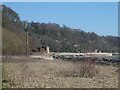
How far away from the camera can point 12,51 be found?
5503 cm

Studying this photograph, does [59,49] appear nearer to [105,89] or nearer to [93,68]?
[93,68]

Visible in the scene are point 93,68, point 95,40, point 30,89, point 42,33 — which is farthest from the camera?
point 95,40

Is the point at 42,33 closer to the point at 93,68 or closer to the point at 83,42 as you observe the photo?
the point at 83,42

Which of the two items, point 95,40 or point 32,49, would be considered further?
point 95,40

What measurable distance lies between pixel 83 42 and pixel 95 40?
24.3ft

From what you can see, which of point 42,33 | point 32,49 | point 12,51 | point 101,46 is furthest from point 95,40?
point 12,51

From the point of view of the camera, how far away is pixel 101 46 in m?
135

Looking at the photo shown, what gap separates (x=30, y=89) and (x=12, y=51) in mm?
43650

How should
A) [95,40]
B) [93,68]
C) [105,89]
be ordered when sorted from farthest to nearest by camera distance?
[95,40], [93,68], [105,89]

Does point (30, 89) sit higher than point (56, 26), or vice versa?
point (56, 26)

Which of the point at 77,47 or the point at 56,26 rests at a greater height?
the point at 56,26

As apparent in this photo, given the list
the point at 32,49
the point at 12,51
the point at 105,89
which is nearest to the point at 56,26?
the point at 32,49

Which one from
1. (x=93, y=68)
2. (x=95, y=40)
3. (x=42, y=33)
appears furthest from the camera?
(x=95, y=40)

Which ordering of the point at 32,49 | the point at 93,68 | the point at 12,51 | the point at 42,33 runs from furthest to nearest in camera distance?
the point at 42,33 → the point at 32,49 → the point at 12,51 → the point at 93,68
